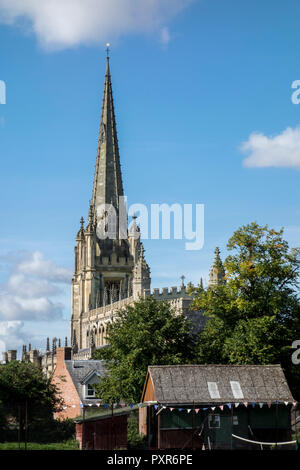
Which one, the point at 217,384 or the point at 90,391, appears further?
the point at 90,391

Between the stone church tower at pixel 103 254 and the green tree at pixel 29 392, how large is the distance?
6687 centimetres

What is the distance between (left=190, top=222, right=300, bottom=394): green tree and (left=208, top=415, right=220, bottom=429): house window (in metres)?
9.14

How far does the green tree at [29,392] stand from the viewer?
2298 inches

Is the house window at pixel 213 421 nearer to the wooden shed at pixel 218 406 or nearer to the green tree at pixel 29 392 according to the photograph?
the wooden shed at pixel 218 406

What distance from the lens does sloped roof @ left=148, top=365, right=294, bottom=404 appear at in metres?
44.0

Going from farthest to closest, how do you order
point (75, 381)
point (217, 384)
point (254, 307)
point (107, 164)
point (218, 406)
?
point (107, 164) < point (75, 381) < point (254, 307) < point (217, 384) < point (218, 406)

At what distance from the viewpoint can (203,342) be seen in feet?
187

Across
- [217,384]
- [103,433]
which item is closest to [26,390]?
[103,433]

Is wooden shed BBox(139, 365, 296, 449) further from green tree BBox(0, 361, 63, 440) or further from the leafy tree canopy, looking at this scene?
the leafy tree canopy

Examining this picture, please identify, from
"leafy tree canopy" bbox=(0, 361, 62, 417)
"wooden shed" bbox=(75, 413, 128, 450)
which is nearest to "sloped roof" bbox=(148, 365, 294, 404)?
"wooden shed" bbox=(75, 413, 128, 450)

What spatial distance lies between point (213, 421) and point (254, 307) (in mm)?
12628

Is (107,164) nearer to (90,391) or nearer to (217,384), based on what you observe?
(90,391)

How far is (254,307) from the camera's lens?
180 feet
